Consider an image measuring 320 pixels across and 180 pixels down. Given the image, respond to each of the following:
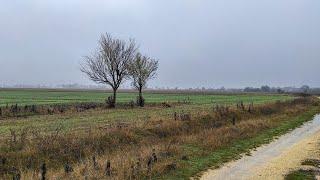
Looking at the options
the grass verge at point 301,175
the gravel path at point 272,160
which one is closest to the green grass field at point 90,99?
the gravel path at point 272,160

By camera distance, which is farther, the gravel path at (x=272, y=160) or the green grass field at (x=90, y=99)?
the green grass field at (x=90, y=99)

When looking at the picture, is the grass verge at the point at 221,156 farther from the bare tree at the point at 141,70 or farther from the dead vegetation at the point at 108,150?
the bare tree at the point at 141,70

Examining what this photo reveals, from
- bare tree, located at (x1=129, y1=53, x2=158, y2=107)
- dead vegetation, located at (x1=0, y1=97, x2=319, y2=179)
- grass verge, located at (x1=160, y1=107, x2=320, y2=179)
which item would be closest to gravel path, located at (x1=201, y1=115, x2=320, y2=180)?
grass verge, located at (x1=160, y1=107, x2=320, y2=179)

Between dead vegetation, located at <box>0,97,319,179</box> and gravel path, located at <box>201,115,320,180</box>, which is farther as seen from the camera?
gravel path, located at <box>201,115,320,180</box>

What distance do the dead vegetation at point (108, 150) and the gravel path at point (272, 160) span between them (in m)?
2.01

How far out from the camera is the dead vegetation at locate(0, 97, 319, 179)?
17984 mm

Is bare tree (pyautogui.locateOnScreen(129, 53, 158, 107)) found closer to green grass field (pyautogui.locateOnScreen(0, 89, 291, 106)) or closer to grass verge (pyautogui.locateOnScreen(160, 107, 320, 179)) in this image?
green grass field (pyautogui.locateOnScreen(0, 89, 291, 106))

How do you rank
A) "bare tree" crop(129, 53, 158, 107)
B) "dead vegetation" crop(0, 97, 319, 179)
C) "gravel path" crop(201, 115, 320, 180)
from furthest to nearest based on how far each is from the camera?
"bare tree" crop(129, 53, 158, 107) → "gravel path" crop(201, 115, 320, 180) → "dead vegetation" crop(0, 97, 319, 179)

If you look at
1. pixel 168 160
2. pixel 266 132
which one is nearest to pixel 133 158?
pixel 168 160

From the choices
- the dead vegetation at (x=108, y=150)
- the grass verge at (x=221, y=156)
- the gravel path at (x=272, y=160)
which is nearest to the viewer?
the dead vegetation at (x=108, y=150)

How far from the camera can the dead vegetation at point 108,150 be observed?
1798cm

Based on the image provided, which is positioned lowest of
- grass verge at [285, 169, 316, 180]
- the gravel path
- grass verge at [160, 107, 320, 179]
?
grass verge at [285, 169, 316, 180]

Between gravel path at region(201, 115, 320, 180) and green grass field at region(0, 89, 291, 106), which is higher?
green grass field at region(0, 89, 291, 106)

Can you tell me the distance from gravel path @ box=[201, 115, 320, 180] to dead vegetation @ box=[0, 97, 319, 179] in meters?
2.01
